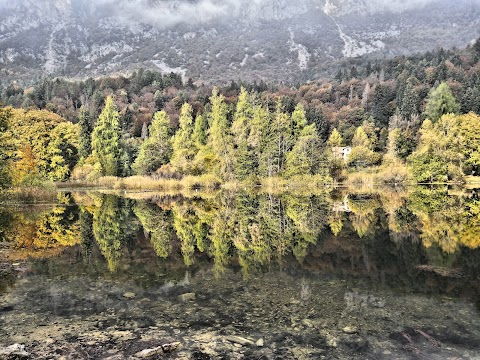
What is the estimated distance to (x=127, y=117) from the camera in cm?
10781

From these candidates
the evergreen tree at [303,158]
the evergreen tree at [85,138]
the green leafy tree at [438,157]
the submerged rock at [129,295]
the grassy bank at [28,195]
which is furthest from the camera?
the evergreen tree at [85,138]

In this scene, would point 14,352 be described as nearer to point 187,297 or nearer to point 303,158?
point 187,297

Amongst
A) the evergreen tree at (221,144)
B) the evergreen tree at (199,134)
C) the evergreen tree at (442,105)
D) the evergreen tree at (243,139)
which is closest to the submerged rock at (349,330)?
the evergreen tree at (243,139)

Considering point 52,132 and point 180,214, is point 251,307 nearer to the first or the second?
point 180,214

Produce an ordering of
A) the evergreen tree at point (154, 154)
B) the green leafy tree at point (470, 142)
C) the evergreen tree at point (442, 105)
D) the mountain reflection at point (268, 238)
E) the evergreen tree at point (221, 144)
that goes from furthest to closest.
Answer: the evergreen tree at point (442, 105), the evergreen tree at point (154, 154), the green leafy tree at point (470, 142), the evergreen tree at point (221, 144), the mountain reflection at point (268, 238)

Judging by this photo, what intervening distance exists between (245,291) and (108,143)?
65.1 m

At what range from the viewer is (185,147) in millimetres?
68375

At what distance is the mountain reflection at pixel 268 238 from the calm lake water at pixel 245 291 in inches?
4.2

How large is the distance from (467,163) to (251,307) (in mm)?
70923

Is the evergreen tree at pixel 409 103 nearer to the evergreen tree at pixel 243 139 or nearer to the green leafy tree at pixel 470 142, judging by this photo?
the green leafy tree at pixel 470 142

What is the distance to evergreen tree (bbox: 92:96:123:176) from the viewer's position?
68875mm

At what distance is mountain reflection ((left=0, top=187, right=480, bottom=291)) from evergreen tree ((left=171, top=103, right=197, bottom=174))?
33.2m

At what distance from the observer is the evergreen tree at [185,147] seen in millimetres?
62438

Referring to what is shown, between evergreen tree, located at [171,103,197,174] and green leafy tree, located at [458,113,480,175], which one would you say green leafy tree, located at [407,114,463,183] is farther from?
evergreen tree, located at [171,103,197,174]
